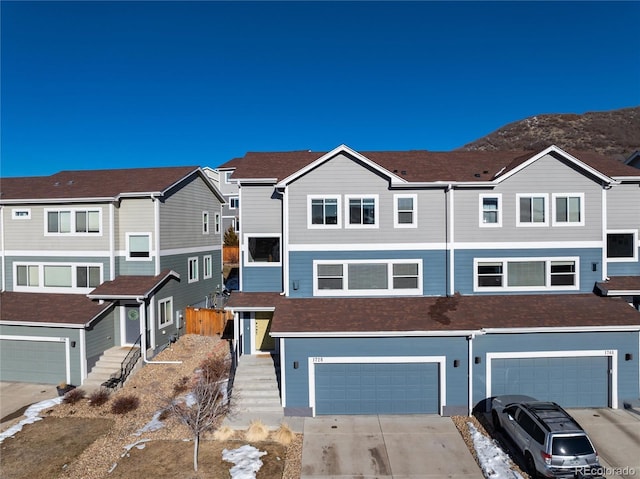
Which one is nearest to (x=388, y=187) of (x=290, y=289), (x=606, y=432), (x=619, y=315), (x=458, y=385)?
(x=290, y=289)

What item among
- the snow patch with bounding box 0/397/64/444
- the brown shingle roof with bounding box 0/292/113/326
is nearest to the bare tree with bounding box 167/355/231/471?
the snow patch with bounding box 0/397/64/444

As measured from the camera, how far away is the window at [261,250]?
666 inches

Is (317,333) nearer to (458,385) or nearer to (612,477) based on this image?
(458,385)

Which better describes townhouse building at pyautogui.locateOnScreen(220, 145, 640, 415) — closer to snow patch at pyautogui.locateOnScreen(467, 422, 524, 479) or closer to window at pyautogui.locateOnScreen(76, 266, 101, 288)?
snow patch at pyautogui.locateOnScreen(467, 422, 524, 479)

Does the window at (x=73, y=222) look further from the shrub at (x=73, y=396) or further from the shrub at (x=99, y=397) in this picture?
the shrub at (x=99, y=397)

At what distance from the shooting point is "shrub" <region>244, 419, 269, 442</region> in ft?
38.7

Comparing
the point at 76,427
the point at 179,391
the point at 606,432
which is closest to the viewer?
the point at 606,432

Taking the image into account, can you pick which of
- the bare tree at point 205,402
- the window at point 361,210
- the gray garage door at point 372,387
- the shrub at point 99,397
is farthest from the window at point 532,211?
the shrub at point 99,397

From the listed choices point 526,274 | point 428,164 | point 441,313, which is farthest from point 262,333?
point 526,274

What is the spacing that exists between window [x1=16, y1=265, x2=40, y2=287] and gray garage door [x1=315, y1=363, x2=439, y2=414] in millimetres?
15442

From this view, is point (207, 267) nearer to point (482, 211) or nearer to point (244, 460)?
point (244, 460)

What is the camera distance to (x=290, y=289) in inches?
631

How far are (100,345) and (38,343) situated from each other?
2461mm

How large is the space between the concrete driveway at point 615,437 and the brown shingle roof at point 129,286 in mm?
17361
